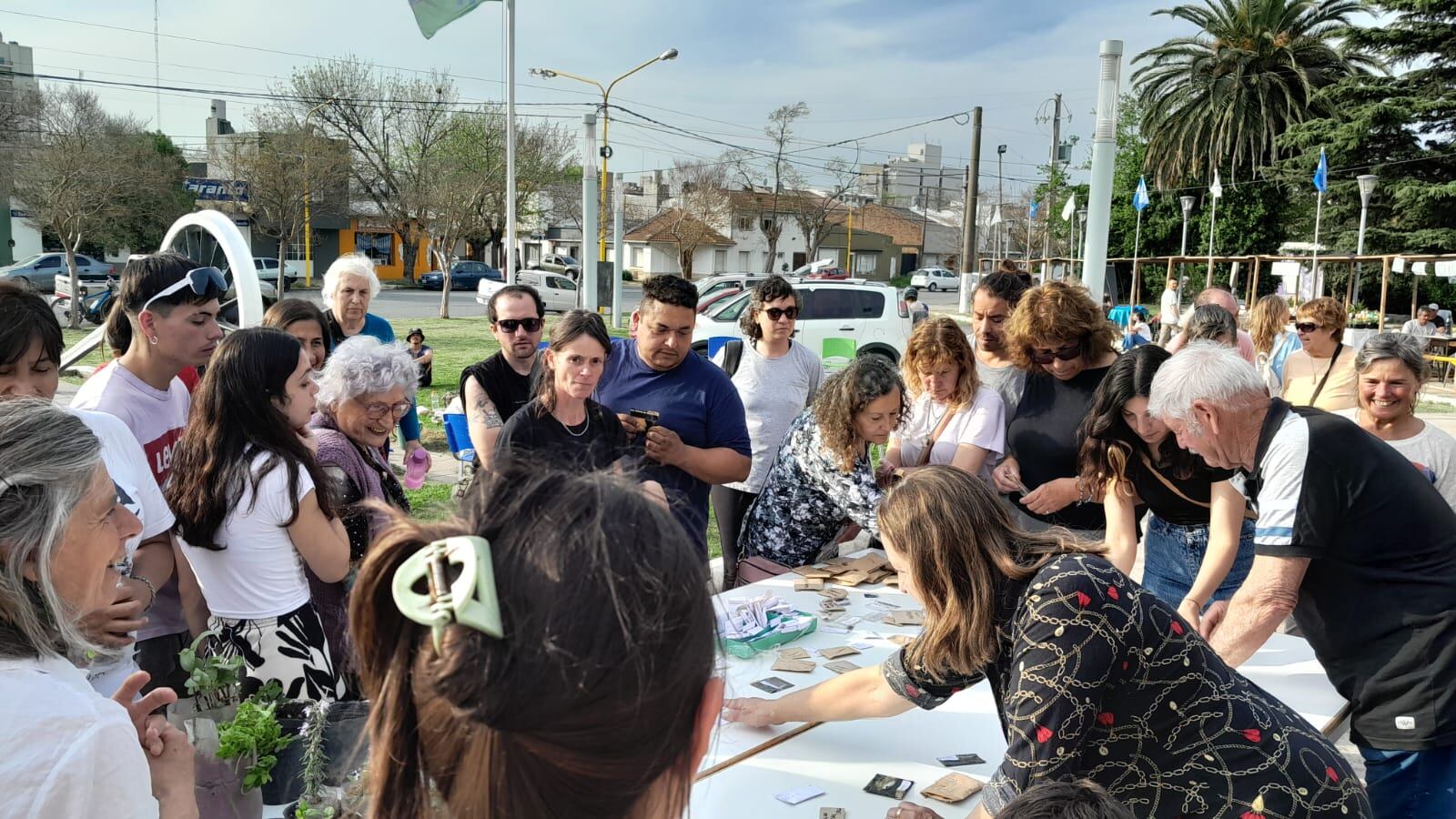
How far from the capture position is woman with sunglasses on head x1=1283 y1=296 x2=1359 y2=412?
4.99m

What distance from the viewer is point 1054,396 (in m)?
3.73

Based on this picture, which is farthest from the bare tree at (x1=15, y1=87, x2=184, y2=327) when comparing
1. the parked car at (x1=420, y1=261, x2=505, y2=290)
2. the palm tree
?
the palm tree

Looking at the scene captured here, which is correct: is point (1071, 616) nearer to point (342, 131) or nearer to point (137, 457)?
point (137, 457)

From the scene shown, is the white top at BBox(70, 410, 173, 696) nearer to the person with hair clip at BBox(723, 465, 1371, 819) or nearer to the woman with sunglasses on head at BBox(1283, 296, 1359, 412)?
the person with hair clip at BBox(723, 465, 1371, 819)

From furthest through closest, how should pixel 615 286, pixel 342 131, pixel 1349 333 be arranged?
pixel 342 131 → pixel 615 286 → pixel 1349 333

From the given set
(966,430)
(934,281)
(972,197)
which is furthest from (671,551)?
(934,281)

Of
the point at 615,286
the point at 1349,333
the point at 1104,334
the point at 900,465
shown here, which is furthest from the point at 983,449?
the point at 1349,333

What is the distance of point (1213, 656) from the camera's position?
1.65 m

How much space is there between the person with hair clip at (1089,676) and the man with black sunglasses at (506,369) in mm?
2514

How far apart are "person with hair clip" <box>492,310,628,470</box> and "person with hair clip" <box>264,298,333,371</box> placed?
125 centimetres

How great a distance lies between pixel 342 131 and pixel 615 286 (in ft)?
59.9

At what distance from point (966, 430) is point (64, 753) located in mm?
3229

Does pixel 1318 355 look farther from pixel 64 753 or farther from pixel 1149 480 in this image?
pixel 64 753

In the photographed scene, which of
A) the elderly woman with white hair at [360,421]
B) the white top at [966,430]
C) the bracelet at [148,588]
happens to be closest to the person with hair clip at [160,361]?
the bracelet at [148,588]
